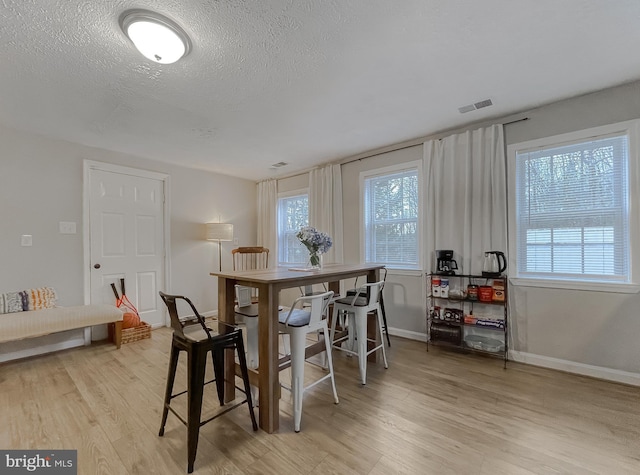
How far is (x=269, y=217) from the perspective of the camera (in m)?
5.30

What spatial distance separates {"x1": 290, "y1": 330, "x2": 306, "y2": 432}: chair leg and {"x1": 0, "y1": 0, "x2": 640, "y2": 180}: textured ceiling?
189 cm

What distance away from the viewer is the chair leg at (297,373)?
1.83m

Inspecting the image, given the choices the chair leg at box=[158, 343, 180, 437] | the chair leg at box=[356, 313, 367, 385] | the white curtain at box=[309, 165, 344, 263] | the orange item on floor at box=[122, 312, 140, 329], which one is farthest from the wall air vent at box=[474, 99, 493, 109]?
the orange item on floor at box=[122, 312, 140, 329]

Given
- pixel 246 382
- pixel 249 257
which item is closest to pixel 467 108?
pixel 246 382

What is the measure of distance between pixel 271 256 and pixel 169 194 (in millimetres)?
1926

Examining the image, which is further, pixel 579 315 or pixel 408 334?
pixel 408 334

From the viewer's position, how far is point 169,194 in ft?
14.3

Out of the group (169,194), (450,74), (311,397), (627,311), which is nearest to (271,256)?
(169,194)

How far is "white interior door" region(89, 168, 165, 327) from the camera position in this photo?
145 inches

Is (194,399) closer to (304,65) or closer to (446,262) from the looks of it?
(304,65)

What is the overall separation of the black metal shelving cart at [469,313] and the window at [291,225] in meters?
2.36

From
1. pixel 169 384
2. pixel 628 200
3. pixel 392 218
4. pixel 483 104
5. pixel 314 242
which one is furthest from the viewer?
pixel 392 218

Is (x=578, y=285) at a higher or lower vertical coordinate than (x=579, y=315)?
higher

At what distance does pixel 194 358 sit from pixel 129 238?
3125 mm
